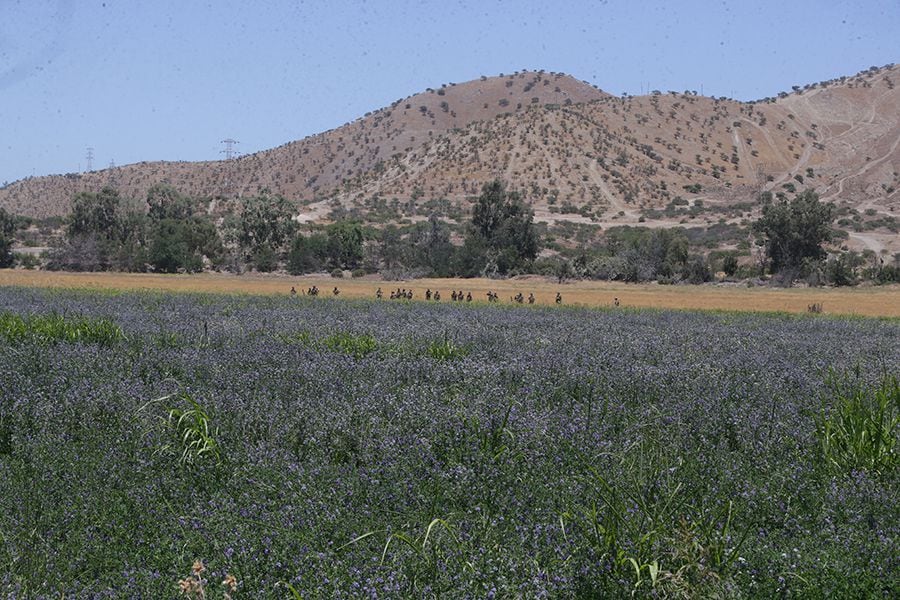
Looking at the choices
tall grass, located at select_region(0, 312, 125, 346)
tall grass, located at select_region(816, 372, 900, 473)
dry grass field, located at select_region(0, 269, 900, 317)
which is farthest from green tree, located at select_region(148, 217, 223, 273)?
tall grass, located at select_region(816, 372, 900, 473)

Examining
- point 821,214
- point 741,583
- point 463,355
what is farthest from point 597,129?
point 741,583

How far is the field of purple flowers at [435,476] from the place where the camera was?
5.02 meters

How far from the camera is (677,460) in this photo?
282 inches

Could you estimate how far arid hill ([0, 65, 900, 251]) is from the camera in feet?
320

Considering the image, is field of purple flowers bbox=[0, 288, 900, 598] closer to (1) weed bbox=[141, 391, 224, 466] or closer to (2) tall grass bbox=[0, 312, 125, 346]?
(1) weed bbox=[141, 391, 224, 466]

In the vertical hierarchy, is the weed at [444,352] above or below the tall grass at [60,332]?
below

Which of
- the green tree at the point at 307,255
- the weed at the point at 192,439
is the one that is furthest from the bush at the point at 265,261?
the weed at the point at 192,439

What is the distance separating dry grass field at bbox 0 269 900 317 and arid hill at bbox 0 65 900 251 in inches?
1129

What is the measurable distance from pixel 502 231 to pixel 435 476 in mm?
57831

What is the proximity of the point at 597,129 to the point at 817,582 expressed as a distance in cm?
11328

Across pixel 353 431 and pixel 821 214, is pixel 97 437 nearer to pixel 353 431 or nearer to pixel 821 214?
Answer: pixel 353 431

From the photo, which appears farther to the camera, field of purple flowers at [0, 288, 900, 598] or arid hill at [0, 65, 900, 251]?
arid hill at [0, 65, 900, 251]

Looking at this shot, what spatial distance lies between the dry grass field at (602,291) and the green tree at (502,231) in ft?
15.4

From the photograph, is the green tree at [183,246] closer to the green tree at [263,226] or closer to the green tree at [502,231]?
the green tree at [263,226]
